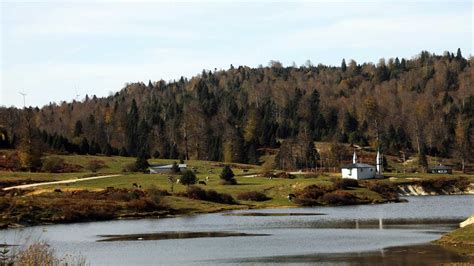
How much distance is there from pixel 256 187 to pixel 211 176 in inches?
802

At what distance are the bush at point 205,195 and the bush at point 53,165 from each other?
41.4 meters

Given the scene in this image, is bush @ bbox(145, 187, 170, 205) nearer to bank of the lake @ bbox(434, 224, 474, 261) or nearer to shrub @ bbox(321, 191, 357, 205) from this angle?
shrub @ bbox(321, 191, 357, 205)

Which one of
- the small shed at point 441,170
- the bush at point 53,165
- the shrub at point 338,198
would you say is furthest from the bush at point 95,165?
the small shed at point 441,170

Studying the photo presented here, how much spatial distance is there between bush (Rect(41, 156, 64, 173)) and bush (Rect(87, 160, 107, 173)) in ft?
19.2

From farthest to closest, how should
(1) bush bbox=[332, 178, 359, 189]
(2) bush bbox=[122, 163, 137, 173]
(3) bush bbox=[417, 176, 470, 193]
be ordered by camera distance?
(2) bush bbox=[122, 163, 137, 173] < (3) bush bbox=[417, 176, 470, 193] < (1) bush bbox=[332, 178, 359, 189]

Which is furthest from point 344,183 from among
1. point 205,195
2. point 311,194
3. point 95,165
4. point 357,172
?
point 95,165

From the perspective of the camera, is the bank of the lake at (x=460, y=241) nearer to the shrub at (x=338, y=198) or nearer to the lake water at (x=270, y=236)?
the lake water at (x=270, y=236)

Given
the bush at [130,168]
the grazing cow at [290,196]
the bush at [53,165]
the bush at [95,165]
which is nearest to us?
the grazing cow at [290,196]

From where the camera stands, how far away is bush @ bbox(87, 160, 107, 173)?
14570 cm

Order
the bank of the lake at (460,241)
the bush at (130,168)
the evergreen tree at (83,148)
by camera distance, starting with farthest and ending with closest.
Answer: the evergreen tree at (83,148)
the bush at (130,168)
the bank of the lake at (460,241)

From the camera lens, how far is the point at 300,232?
69.8m

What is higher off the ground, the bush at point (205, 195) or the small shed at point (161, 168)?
the small shed at point (161, 168)

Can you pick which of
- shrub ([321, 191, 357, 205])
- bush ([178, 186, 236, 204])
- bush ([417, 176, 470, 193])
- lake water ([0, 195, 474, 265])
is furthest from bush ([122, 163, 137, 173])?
bush ([417, 176, 470, 193])

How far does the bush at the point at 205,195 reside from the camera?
10756 centimetres
